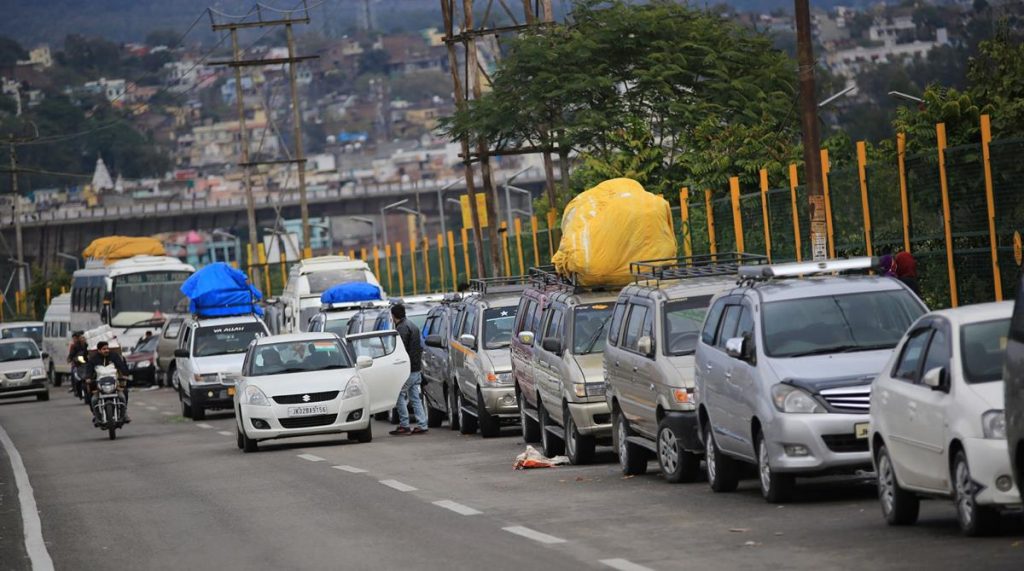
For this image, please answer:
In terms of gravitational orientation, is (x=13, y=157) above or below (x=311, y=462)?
above

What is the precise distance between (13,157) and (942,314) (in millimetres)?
92537

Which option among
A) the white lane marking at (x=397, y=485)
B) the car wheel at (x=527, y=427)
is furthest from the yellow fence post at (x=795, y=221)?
the white lane marking at (x=397, y=485)

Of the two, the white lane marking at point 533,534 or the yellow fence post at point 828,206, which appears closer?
the white lane marking at point 533,534

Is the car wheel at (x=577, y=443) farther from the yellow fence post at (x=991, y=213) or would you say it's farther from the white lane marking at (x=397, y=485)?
the yellow fence post at (x=991, y=213)

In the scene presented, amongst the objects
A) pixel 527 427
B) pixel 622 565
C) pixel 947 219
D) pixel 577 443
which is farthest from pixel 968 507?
pixel 527 427

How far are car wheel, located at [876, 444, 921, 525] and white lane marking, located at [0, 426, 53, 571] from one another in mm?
5445

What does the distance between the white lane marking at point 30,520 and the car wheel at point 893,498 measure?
545 centimetres

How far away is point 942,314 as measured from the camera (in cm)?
1229

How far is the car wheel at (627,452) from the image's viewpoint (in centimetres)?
1841

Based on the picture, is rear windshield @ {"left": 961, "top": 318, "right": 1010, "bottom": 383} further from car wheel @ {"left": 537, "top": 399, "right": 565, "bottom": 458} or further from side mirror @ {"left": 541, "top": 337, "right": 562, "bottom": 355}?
car wheel @ {"left": 537, "top": 399, "right": 565, "bottom": 458}

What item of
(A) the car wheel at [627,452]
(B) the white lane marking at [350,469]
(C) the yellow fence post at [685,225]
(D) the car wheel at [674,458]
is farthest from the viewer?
(C) the yellow fence post at [685,225]

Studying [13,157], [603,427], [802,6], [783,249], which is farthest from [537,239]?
[13,157]

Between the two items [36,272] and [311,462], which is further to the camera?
[36,272]

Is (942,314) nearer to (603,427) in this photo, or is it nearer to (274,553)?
(274,553)
